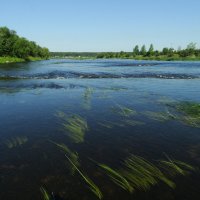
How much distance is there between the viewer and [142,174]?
9.86m

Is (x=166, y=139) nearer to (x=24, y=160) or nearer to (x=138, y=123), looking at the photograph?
(x=138, y=123)

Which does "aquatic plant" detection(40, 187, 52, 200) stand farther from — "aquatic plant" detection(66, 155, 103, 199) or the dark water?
"aquatic plant" detection(66, 155, 103, 199)

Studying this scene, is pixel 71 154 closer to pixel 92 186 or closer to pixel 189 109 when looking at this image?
pixel 92 186

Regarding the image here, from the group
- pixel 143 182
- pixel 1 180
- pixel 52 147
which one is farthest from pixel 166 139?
pixel 1 180

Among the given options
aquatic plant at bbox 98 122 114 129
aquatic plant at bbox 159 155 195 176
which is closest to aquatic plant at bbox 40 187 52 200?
aquatic plant at bbox 159 155 195 176

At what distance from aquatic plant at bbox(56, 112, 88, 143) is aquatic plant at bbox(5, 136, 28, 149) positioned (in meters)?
2.37

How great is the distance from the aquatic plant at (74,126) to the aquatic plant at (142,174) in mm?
3616

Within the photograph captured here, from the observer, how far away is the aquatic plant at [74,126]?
14031 millimetres

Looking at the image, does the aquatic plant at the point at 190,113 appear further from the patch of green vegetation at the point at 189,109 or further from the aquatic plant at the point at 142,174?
the aquatic plant at the point at 142,174

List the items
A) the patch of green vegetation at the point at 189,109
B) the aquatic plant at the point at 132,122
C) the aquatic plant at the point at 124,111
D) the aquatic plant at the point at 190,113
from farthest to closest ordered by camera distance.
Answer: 1. the aquatic plant at the point at 124,111
2. the patch of green vegetation at the point at 189,109
3. the aquatic plant at the point at 190,113
4. the aquatic plant at the point at 132,122

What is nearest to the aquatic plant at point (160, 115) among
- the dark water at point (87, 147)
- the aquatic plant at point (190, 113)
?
the dark water at point (87, 147)

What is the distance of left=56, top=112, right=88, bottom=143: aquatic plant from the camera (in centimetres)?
1403

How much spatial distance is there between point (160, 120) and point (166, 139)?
3.51 meters

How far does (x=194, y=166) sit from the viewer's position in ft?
35.7
